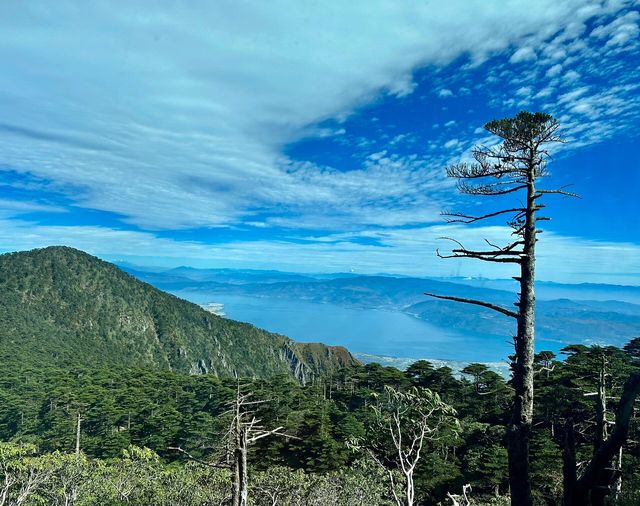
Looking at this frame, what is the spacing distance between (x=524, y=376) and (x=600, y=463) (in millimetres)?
1721

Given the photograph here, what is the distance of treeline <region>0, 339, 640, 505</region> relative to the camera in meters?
21.7

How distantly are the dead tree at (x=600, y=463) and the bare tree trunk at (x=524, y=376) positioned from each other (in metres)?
1.08

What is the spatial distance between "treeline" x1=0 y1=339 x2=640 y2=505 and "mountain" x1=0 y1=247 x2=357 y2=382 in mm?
69325

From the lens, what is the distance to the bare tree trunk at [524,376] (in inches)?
260

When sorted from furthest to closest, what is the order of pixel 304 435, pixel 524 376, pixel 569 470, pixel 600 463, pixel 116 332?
pixel 116 332, pixel 304 435, pixel 524 376, pixel 569 470, pixel 600 463

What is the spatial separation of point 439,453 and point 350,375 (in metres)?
40.1

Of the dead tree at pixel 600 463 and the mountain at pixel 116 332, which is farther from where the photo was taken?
the mountain at pixel 116 332

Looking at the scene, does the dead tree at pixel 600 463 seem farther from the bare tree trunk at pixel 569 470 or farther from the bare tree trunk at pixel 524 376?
the bare tree trunk at pixel 524 376

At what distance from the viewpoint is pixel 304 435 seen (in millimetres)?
43281

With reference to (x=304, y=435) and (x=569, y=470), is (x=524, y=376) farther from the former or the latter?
(x=304, y=435)

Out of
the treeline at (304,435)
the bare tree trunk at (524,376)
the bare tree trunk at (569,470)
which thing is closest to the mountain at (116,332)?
the treeline at (304,435)

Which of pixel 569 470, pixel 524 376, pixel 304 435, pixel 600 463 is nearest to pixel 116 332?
pixel 304 435

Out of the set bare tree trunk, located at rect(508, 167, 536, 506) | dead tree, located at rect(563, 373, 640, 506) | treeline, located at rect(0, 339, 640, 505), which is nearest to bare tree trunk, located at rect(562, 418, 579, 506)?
dead tree, located at rect(563, 373, 640, 506)

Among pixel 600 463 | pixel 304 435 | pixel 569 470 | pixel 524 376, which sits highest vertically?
pixel 524 376
